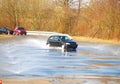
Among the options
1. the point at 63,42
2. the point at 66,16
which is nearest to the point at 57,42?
the point at 63,42

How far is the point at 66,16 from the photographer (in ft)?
264

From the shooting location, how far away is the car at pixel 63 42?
38.5 meters

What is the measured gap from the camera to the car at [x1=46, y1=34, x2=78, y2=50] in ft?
126

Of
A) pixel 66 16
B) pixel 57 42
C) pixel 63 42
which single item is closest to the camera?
pixel 63 42

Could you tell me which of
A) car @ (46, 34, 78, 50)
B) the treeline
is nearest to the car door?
car @ (46, 34, 78, 50)

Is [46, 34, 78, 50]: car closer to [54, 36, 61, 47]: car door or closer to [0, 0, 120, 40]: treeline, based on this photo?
[54, 36, 61, 47]: car door

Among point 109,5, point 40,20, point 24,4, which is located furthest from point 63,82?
point 24,4

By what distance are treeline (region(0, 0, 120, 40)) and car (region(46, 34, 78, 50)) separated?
74.5 feet

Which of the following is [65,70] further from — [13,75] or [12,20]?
[12,20]

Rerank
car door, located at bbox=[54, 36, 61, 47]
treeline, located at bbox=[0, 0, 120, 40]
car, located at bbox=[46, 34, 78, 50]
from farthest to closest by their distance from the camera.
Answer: treeline, located at bbox=[0, 0, 120, 40] < car door, located at bbox=[54, 36, 61, 47] < car, located at bbox=[46, 34, 78, 50]

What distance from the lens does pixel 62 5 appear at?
277 ft

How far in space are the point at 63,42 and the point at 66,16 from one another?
41.6 meters

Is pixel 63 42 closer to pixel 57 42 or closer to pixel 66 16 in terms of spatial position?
pixel 57 42

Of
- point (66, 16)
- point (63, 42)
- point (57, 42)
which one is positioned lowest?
point (66, 16)
